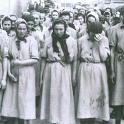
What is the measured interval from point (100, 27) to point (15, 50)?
153cm

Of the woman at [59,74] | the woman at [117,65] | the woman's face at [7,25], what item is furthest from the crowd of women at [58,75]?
the woman's face at [7,25]

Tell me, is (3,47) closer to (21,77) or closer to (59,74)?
(21,77)

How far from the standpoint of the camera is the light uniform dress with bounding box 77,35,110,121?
23.6ft

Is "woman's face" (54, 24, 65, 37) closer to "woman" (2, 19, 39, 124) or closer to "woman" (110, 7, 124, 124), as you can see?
"woman" (2, 19, 39, 124)

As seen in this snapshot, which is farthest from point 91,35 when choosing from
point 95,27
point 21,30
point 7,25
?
point 7,25

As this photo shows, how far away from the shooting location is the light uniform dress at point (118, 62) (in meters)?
7.48

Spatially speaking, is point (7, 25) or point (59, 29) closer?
point (59, 29)

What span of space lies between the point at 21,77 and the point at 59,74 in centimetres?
67

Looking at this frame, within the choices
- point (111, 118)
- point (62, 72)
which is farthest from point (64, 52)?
point (111, 118)

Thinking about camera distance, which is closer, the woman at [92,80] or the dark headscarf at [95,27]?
the dark headscarf at [95,27]

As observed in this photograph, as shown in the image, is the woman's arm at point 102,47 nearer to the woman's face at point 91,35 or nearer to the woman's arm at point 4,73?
the woman's face at point 91,35

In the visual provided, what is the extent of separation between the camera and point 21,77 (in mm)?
7148


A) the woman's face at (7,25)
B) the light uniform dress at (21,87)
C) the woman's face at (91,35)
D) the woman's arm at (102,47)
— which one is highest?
the woman's face at (7,25)

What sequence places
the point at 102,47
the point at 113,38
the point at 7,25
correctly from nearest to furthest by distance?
the point at 102,47 → the point at 113,38 → the point at 7,25
